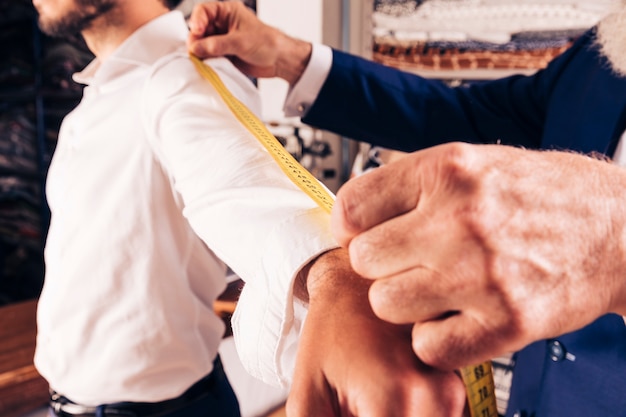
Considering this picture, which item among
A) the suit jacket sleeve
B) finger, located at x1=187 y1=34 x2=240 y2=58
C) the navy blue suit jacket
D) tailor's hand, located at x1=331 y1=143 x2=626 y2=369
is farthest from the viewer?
the suit jacket sleeve

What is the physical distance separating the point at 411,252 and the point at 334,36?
6.75 ft

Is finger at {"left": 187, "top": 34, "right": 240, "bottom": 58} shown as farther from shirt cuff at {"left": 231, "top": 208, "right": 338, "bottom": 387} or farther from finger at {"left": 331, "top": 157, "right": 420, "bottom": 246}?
finger at {"left": 331, "top": 157, "right": 420, "bottom": 246}

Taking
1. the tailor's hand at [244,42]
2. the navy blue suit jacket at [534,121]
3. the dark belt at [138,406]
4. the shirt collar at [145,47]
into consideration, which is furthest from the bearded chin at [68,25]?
the dark belt at [138,406]

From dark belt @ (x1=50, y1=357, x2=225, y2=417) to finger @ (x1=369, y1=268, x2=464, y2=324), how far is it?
2.63 feet

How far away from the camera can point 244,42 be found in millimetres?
871

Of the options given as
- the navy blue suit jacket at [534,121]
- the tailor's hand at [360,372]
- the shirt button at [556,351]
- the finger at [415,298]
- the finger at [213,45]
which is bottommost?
the shirt button at [556,351]

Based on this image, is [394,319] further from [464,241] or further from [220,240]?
[220,240]

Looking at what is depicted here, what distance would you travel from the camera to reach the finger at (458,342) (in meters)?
0.25

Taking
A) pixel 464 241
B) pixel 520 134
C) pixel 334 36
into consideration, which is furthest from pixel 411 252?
pixel 334 36

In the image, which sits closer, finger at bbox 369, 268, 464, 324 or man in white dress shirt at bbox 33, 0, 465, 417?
finger at bbox 369, 268, 464, 324

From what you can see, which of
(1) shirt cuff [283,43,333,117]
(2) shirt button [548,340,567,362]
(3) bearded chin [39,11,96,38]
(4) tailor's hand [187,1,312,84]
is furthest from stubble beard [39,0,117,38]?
(2) shirt button [548,340,567,362]

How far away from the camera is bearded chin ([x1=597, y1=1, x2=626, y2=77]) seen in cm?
78

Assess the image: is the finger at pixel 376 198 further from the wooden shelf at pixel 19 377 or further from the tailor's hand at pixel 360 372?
the wooden shelf at pixel 19 377

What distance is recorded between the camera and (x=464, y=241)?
0.25 meters
